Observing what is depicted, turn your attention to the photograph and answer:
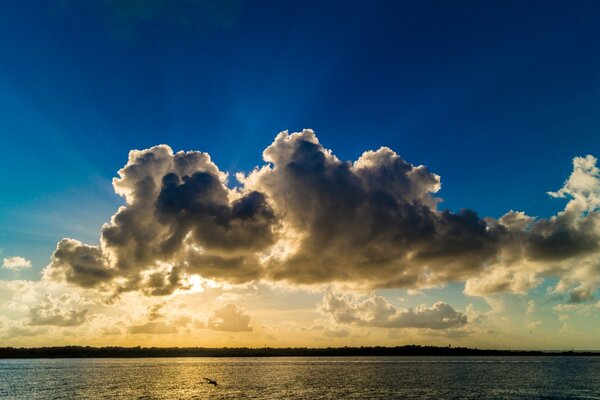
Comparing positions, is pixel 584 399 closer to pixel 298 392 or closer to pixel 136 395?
pixel 298 392

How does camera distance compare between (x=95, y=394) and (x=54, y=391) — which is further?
(x=54, y=391)

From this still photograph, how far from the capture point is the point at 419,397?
10212 cm

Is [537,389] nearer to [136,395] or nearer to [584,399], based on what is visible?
[584,399]

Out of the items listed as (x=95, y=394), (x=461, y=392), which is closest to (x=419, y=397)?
(x=461, y=392)

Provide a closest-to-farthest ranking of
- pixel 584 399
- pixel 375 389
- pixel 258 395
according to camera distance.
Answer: pixel 584 399, pixel 258 395, pixel 375 389

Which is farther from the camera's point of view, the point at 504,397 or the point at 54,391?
the point at 54,391

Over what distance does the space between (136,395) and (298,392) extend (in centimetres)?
4041

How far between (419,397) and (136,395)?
68.7m

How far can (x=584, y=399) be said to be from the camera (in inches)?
3942

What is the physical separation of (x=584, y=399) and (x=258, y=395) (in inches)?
2924

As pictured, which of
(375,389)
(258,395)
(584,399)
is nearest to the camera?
(584,399)

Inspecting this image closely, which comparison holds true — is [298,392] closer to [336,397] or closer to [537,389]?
[336,397]

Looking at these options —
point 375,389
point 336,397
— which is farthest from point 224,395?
point 375,389

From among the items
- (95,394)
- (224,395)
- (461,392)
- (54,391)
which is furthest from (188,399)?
(461,392)
